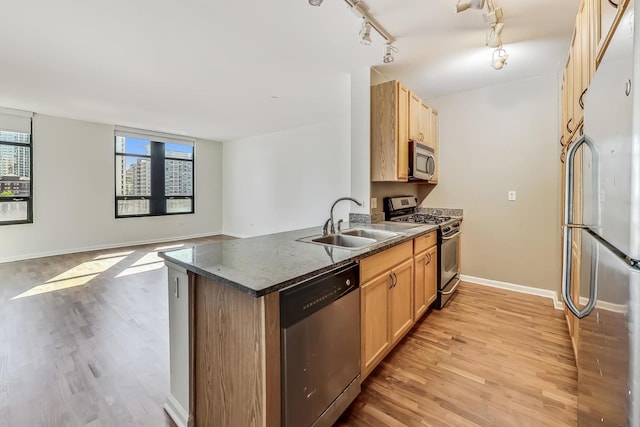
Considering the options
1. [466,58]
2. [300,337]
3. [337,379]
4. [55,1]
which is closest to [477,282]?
[466,58]

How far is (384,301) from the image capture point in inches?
74.7

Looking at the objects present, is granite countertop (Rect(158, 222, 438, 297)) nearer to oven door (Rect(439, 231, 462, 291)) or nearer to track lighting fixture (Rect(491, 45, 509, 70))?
oven door (Rect(439, 231, 462, 291))

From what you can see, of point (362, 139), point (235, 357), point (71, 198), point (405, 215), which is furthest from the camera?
point (71, 198)

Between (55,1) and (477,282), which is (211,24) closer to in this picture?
(55,1)

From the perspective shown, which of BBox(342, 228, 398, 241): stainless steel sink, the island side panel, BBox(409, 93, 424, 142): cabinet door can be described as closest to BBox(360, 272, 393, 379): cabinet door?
BBox(342, 228, 398, 241): stainless steel sink

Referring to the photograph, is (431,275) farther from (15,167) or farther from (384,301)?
(15,167)

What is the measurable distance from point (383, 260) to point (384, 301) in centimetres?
28

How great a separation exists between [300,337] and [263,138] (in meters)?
6.09

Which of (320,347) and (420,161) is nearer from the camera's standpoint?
(320,347)

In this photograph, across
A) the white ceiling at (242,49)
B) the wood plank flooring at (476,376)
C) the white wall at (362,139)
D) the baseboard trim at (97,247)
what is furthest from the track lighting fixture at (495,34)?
the baseboard trim at (97,247)

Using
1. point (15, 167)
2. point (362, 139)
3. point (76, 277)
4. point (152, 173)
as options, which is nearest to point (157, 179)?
point (152, 173)

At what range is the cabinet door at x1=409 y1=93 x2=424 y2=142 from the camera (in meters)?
3.07

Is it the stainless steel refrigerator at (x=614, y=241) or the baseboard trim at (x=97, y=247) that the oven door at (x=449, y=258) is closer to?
the stainless steel refrigerator at (x=614, y=241)

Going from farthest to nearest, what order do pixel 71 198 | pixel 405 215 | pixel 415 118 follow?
pixel 71 198 → pixel 405 215 → pixel 415 118
